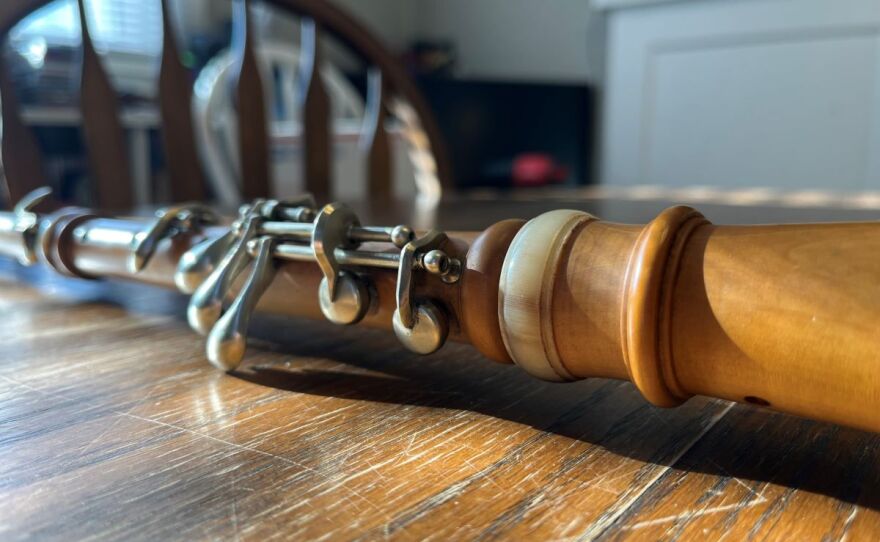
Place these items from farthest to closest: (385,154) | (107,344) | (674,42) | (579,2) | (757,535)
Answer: (579,2) < (674,42) < (385,154) < (107,344) < (757,535)

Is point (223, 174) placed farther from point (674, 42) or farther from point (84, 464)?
point (674, 42)

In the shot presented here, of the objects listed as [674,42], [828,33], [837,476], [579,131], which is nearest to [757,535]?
[837,476]

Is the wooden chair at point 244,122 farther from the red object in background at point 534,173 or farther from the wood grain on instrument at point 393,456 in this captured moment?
Answer: the red object in background at point 534,173

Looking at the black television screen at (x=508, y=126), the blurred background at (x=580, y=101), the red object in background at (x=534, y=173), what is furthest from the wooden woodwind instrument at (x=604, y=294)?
the black television screen at (x=508, y=126)

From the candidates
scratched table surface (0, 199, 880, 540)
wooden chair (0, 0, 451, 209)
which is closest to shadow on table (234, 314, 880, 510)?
scratched table surface (0, 199, 880, 540)

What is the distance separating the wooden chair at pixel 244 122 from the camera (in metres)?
0.85

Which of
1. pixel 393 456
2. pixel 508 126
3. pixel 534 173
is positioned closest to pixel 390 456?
pixel 393 456

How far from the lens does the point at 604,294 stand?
0.87ft

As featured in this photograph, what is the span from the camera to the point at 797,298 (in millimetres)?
226

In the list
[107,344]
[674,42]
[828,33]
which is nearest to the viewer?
[107,344]

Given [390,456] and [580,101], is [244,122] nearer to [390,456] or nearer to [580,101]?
[390,456]

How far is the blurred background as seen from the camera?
206 cm

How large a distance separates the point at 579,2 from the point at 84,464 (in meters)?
3.01

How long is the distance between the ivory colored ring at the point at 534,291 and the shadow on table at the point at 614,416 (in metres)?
0.04
